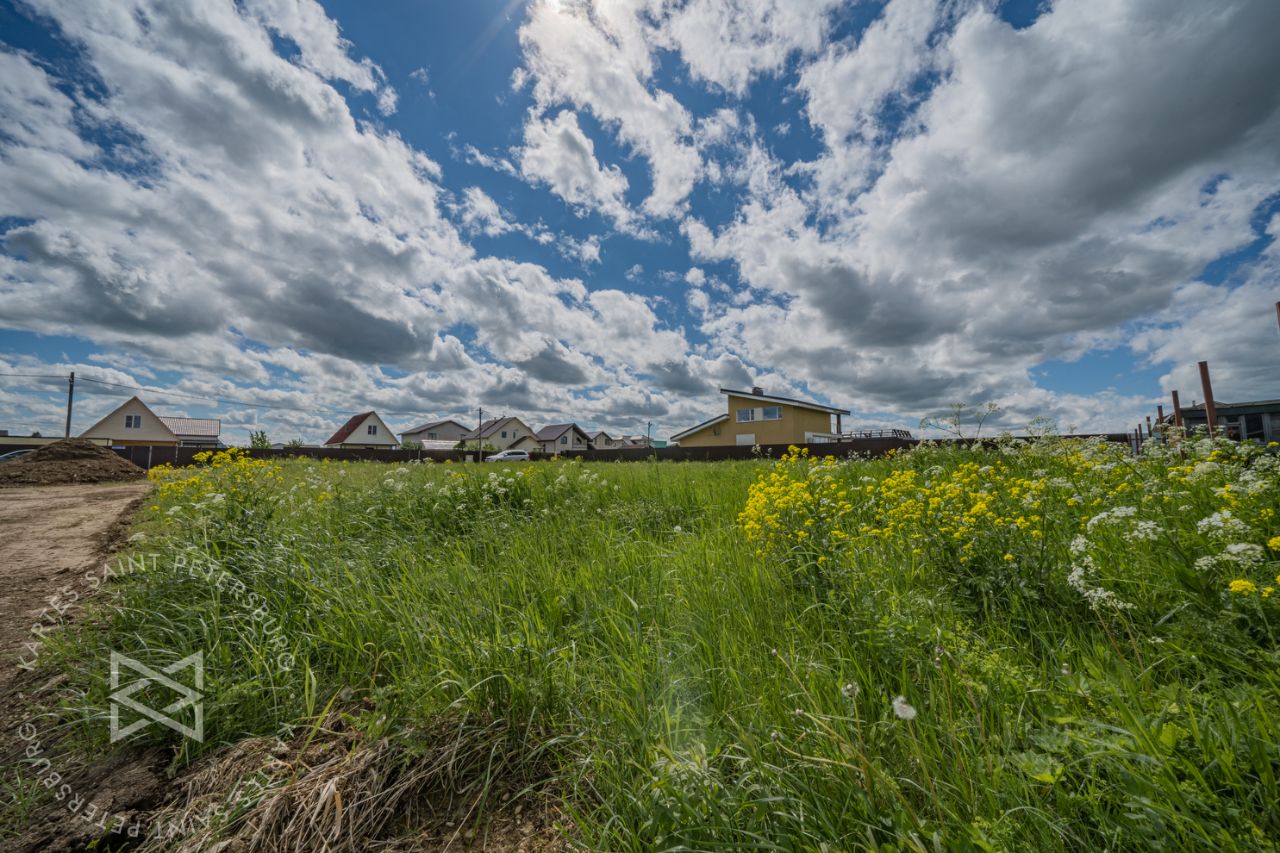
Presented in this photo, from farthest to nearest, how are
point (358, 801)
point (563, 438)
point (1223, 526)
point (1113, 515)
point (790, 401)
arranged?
point (563, 438), point (790, 401), point (1113, 515), point (1223, 526), point (358, 801)

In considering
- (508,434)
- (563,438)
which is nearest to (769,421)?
(563,438)

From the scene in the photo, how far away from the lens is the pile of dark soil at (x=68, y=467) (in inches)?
470

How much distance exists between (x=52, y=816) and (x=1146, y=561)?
493 cm

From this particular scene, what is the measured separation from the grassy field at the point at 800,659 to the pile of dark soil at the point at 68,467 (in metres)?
14.3

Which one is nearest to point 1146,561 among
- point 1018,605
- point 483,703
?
point 1018,605

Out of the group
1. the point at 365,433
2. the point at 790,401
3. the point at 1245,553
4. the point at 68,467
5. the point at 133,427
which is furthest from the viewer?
the point at 365,433

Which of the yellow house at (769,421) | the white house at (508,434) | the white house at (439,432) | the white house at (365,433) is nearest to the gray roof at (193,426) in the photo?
the white house at (365,433)

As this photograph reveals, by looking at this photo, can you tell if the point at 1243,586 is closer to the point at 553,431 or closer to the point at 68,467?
the point at 68,467

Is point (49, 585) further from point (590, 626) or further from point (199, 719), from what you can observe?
point (590, 626)

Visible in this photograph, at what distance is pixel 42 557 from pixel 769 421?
3525 centimetres

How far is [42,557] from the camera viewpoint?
4160mm

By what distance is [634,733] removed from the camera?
5.68 feet

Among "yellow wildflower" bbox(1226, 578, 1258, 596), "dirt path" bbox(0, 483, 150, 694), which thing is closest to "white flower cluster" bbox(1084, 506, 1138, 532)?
"yellow wildflower" bbox(1226, 578, 1258, 596)

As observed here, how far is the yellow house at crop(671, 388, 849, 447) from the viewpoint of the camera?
34719mm
